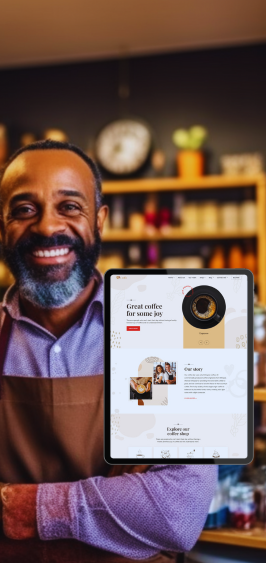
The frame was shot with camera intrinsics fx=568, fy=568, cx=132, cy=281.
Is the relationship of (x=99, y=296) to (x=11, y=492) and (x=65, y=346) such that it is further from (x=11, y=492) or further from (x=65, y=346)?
(x=11, y=492)

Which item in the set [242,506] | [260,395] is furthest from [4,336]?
[242,506]

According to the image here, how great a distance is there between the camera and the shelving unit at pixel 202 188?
342 cm

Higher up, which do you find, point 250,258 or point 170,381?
point 250,258

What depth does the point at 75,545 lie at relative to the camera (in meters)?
0.94

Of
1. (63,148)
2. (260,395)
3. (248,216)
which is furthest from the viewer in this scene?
(248,216)

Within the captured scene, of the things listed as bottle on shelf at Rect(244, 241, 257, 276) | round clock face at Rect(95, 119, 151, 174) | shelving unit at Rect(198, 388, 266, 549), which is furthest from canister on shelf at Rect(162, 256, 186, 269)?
shelving unit at Rect(198, 388, 266, 549)

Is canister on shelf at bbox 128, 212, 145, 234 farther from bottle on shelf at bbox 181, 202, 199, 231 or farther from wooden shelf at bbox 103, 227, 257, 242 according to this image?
bottle on shelf at bbox 181, 202, 199, 231

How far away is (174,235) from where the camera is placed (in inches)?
141

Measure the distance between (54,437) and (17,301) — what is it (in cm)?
25

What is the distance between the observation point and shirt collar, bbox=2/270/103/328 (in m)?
1.01

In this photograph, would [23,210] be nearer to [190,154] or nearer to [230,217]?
[230,217]

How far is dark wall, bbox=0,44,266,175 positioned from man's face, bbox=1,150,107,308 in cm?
306

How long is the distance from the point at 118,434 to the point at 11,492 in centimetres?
21

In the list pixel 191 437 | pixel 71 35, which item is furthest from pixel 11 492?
pixel 71 35
